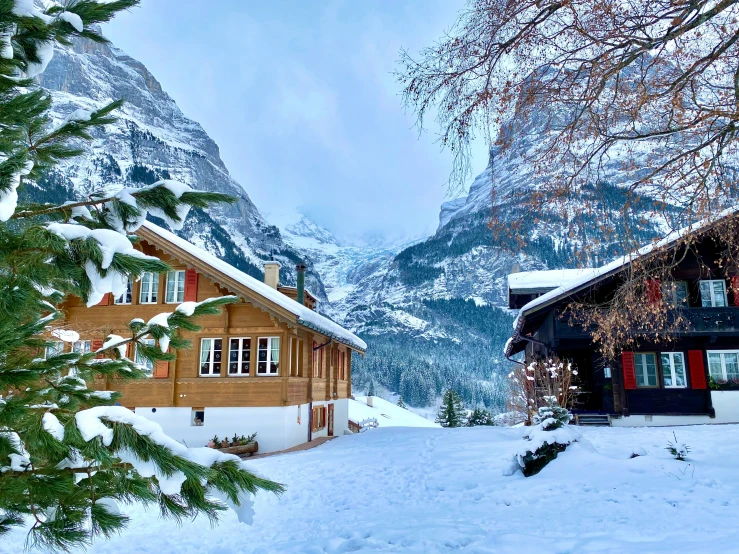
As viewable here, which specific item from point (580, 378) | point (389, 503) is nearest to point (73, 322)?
point (389, 503)

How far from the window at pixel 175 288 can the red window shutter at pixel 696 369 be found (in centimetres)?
1777

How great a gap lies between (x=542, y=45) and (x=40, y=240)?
15.4ft

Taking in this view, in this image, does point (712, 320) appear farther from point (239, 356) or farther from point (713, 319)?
point (239, 356)

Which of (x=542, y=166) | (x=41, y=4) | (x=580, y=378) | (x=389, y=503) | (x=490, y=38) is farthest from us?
(x=580, y=378)

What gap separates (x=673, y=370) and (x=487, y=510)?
15096mm

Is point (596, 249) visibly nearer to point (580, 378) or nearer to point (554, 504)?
point (554, 504)

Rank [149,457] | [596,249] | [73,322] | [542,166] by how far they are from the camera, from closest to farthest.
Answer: [149,457], [542,166], [596,249], [73,322]

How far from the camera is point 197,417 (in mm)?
17484

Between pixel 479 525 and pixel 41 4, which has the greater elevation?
pixel 41 4

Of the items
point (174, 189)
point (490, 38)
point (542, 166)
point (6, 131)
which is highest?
point (490, 38)

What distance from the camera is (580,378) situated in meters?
22.1

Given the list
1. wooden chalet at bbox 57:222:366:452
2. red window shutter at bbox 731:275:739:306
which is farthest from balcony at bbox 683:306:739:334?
wooden chalet at bbox 57:222:366:452

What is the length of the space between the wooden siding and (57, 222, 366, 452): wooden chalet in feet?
0.10

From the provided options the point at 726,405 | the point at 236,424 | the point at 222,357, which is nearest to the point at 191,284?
the point at 222,357
